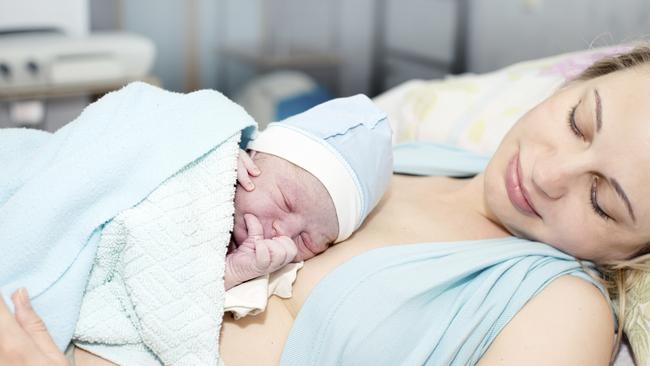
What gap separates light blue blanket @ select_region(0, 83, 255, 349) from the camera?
890 mm

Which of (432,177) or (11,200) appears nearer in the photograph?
(11,200)

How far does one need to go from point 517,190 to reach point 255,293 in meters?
0.46

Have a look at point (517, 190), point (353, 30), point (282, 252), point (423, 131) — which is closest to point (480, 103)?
point (423, 131)

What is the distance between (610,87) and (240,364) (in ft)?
2.27

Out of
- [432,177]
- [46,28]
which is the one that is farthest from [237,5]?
[432,177]

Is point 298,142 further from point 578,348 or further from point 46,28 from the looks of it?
point 46,28

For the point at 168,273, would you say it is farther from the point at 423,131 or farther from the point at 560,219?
Answer: the point at 423,131

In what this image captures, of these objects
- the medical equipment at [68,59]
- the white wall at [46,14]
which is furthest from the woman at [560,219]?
the white wall at [46,14]

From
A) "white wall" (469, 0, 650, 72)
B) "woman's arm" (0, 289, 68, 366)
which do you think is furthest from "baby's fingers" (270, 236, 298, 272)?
"white wall" (469, 0, 650, 72)

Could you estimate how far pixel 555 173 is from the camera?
1.06 metres

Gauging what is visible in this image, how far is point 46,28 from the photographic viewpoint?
2758mm

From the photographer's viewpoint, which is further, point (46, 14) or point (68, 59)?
point (46, 14)

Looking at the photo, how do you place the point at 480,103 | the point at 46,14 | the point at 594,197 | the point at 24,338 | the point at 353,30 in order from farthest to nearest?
the point at 353,30 → the point at 46,14 → the point at 480,103 → the point at 594,197 → the point at 24,338

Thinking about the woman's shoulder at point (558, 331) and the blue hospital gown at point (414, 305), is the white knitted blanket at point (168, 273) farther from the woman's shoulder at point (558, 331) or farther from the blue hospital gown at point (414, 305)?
the woman's shoulder at point (558, 331)
